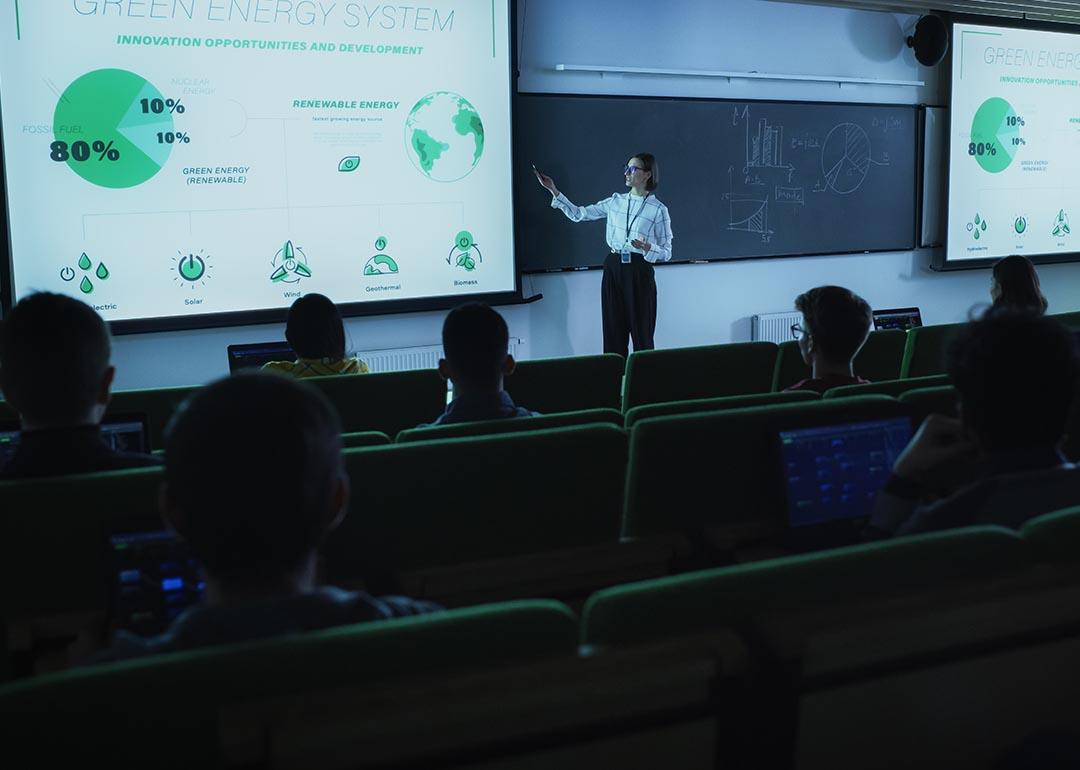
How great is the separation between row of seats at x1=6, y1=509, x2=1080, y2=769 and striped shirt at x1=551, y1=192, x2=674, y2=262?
17.6 feet

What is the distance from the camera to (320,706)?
0.86m

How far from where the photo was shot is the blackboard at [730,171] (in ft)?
21.0

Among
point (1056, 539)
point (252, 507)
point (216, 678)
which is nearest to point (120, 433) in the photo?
point (252, 507)

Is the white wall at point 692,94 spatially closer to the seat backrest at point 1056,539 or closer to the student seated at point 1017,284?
the student seated at point 1017,284

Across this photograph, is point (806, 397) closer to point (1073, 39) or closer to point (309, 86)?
point (309, 86)

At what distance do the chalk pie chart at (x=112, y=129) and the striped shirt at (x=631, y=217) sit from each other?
2.50 m

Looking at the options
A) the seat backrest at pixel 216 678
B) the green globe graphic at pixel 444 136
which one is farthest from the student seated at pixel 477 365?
the green globe graphic at pixel 444 136

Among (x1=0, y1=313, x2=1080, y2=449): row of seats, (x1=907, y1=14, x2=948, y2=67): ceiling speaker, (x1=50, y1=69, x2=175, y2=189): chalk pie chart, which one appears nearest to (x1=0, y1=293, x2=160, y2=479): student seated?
(x1=0, y1=313, x2=1080, y2=449): row of seats

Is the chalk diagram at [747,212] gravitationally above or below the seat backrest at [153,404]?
above

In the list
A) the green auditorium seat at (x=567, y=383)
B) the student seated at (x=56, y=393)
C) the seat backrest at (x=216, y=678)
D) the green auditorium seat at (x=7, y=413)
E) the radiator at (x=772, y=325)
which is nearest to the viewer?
the seat backrest at (x=216, y=678)

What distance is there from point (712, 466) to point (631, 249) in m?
4.41

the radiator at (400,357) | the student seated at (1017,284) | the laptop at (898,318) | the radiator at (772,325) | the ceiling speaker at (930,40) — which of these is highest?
the ceiling speaker at (930,40)

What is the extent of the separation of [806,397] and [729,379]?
1074 millimetres

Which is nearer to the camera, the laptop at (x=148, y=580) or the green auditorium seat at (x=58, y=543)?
the laptop at (x=148, y=580)
